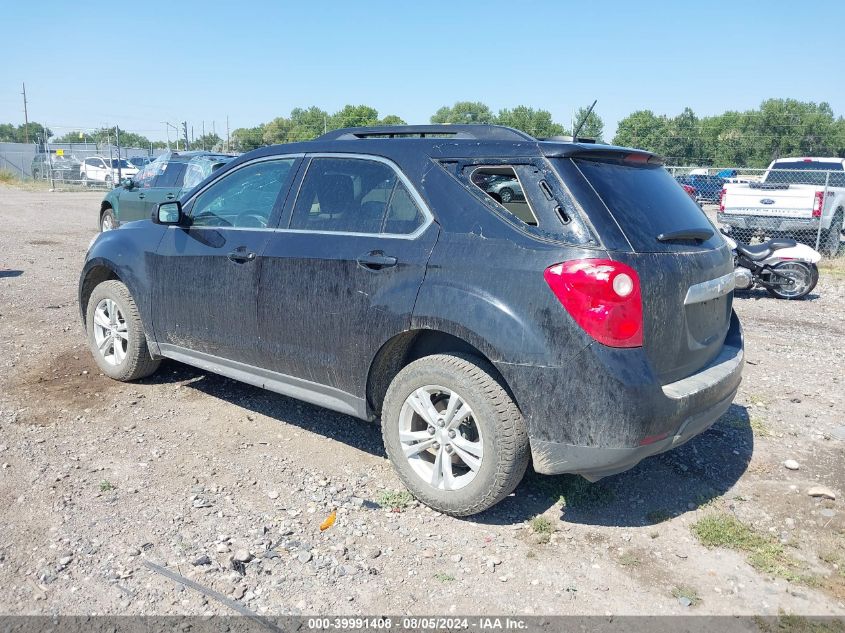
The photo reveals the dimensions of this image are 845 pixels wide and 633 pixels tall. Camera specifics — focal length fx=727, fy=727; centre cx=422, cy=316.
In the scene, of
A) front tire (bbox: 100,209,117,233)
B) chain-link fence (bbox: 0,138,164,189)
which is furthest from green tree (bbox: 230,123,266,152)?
front tire (bbox: 100,209,117,233)

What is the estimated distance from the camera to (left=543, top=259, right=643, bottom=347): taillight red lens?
3178 millimetres

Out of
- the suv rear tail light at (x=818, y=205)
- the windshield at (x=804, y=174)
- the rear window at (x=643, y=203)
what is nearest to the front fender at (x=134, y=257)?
the rear window at (x=643, y=203)

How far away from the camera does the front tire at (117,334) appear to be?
537 cm

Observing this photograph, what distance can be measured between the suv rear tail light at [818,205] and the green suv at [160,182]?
9999 millimetres

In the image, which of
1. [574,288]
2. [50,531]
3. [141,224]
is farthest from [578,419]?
[141,224]

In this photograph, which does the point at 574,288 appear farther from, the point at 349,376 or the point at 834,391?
the point at 834,391

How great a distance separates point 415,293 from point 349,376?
2.25 ft

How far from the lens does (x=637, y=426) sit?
10.5ft

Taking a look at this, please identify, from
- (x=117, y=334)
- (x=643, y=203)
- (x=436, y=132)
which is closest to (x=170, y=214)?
(x=117, y=334)

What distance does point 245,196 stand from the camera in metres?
4.79

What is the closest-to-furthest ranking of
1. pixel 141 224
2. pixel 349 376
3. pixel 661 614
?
pixel 661 614 < pixel 349 376 < pixel 141 224

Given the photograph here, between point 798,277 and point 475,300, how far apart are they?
27.5ft

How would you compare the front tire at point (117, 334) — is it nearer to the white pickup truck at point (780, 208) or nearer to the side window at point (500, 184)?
the side window at point (500, 184)

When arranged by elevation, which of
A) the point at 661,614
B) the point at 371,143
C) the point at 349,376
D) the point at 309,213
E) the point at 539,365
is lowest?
the point at 661,614
